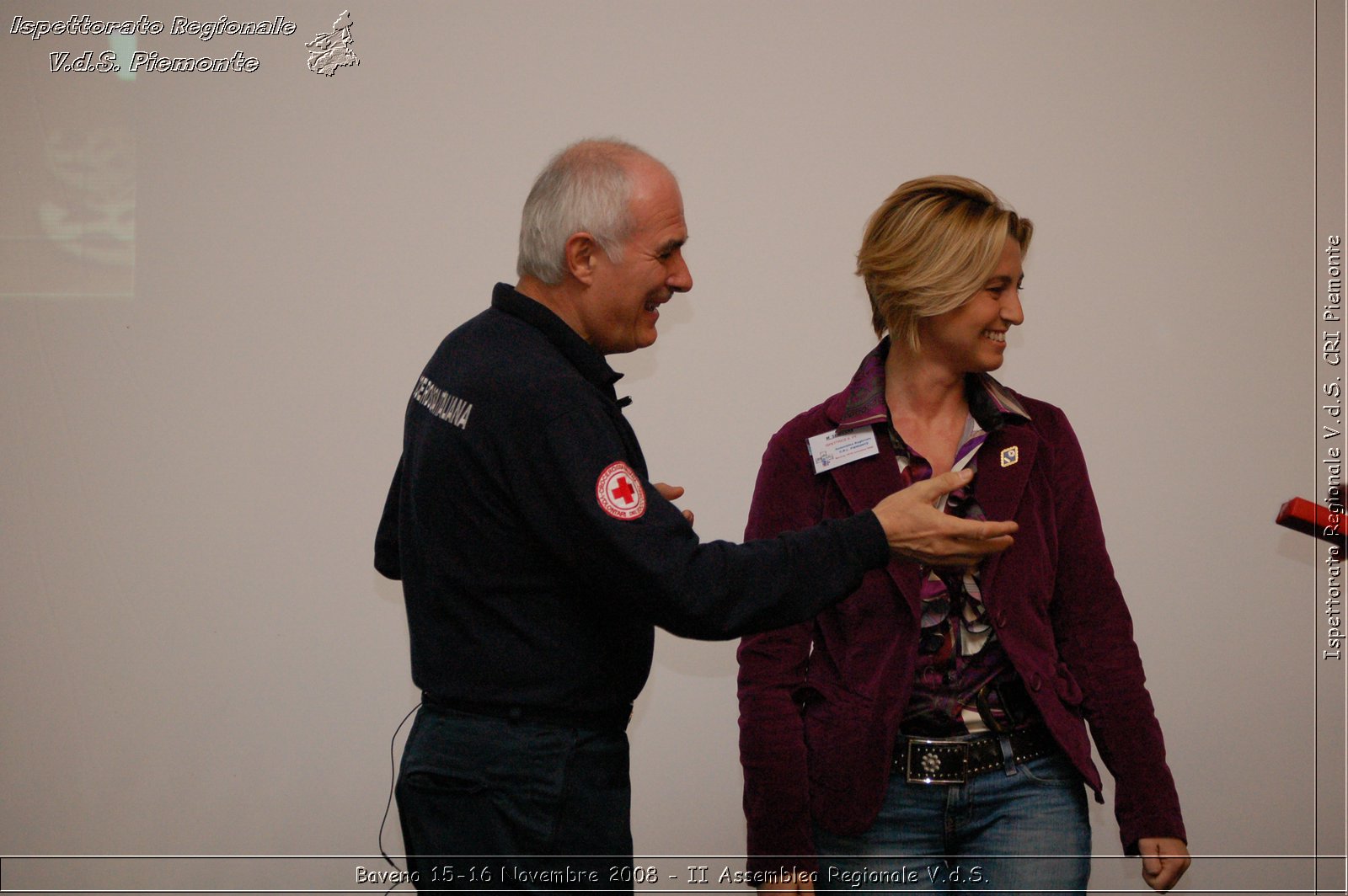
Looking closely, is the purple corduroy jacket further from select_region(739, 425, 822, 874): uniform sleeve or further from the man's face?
the man's face

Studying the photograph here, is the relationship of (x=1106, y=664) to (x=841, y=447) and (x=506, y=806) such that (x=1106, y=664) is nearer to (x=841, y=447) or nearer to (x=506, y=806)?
(x=841, y=447)

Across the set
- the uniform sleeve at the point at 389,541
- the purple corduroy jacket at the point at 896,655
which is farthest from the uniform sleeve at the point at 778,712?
the uniform sleeve at the point at 389,541

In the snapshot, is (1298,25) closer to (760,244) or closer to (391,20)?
(760,244)

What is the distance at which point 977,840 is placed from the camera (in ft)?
6.15

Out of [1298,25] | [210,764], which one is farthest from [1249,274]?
[210,764]

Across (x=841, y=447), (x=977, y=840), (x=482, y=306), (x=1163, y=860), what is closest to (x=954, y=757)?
(x=977, y=840)

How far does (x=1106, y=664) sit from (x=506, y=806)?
1037 mm

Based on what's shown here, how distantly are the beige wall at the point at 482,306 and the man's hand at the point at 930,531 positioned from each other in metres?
1.44

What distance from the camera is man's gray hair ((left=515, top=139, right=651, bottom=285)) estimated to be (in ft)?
5.82

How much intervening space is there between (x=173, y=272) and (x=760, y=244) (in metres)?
1.56

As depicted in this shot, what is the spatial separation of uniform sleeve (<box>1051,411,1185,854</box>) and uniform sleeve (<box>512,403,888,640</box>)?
1.90 ft

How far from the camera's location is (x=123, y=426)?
10.2ft

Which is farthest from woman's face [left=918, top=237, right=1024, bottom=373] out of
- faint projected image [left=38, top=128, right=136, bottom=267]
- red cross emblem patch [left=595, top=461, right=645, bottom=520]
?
faint projected image [left=38, top=128, right=136, bottom=267]

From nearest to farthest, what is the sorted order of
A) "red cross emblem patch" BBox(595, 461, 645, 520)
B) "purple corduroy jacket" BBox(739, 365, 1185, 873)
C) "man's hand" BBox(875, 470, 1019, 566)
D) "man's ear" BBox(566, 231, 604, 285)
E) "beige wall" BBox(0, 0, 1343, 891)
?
1. "red cross emblem patch" BBox(595, 461, 645, 520)
2. "man's hand" BBox(875, 470, 1019, 566)
3. "man's ear" BBox(566, 231, 604, 285)
4. "purple corduroy jacket" BBox(739, 365, 1185, 873)
5. "beige wall" BBox(0, 0, 1343, 891)
